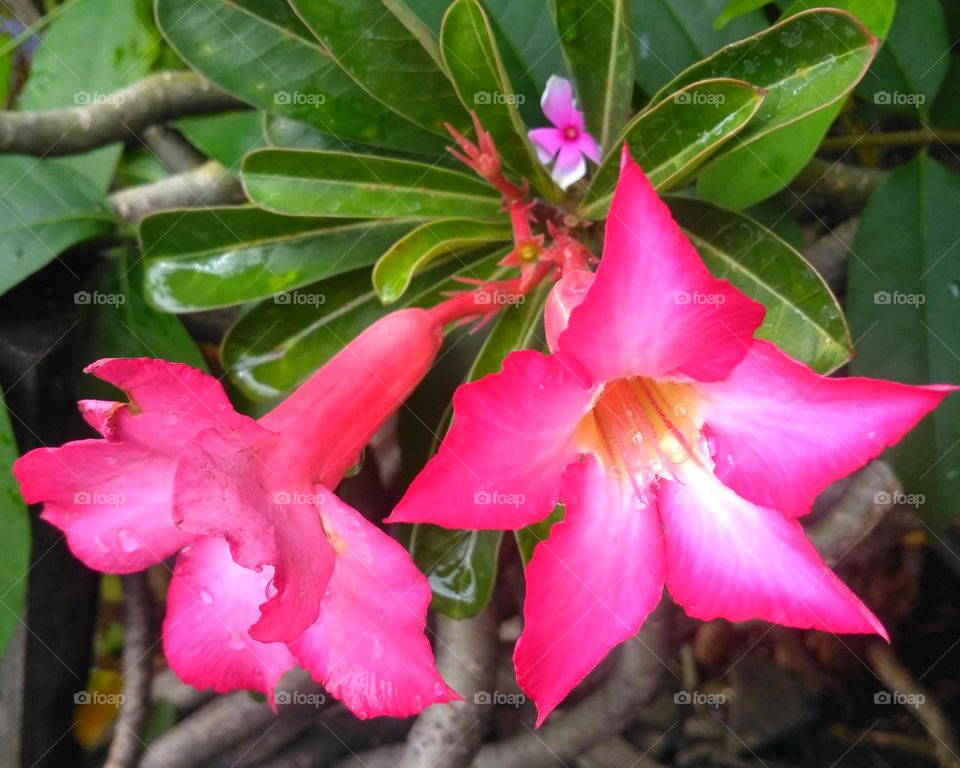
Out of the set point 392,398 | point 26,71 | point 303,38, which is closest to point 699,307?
point 392,398

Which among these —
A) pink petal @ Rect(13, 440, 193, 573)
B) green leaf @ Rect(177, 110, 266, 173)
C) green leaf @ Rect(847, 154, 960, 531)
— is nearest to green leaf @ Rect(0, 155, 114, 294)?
green leaf @ Rect(177, 110, 266, 173)

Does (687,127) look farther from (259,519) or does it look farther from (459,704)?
(459,704)

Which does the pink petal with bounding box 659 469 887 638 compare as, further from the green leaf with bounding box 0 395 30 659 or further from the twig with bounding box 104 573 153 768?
the twig with bounding box 104 573 153 768

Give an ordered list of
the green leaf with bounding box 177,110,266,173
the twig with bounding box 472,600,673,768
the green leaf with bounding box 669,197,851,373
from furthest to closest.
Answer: the twig with bounding box 472,600,673,768 < the green leaf with bounding box 177,110,266,173 < the green leaf with bounding box 669,197,851,373

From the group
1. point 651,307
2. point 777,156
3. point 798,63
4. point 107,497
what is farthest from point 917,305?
point 107,497

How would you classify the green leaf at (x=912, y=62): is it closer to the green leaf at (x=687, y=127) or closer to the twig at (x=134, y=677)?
the green leaf at (x=687, y=127)

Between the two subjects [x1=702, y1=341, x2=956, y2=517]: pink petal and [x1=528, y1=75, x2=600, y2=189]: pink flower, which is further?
[x1=528, y1=75, x2=600, y2=189]: pink flower

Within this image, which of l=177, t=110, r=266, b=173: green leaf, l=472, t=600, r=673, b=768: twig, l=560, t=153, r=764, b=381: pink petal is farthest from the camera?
l=472, t=600, r=673, b=768: twig

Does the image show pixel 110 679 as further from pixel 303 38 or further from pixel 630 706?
pixel 303 38
